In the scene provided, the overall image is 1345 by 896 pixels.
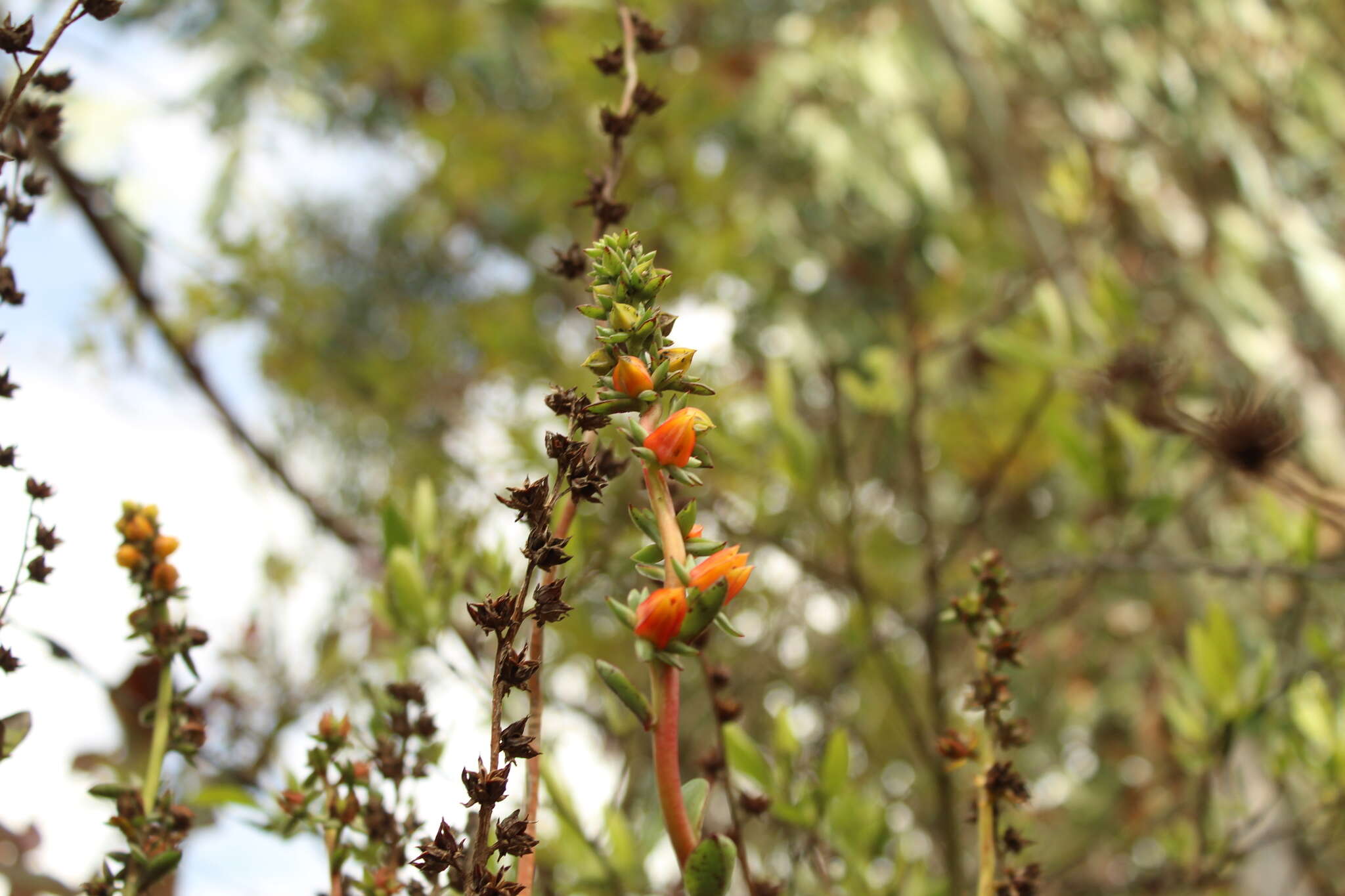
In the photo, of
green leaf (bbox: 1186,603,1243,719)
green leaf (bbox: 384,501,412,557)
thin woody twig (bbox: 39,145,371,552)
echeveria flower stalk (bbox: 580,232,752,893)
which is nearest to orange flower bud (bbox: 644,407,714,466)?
echeveria flower stalk (bbox: 580,232,752,893)

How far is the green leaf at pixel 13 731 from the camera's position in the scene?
0.42 metres

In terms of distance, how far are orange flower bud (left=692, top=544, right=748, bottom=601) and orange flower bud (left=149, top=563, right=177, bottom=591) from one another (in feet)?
0.81

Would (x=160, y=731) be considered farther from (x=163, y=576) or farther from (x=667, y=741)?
(x=667, y=741)

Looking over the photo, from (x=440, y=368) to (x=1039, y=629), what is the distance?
166 centimetres

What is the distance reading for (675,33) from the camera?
2.22 m

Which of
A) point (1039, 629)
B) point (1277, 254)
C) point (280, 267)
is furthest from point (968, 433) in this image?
point (280, 267)

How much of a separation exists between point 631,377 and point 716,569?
0.08 meters

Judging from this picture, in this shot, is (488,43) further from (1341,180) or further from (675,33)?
(1341,180)

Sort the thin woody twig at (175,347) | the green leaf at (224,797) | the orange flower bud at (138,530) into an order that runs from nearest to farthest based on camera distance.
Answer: the orange flower bud at (138,530)
the green leaf at (224,797)
the thin woody twig at (175,347)

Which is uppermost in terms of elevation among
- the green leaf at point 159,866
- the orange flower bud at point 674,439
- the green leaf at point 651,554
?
the orange flower bud at point 674,439

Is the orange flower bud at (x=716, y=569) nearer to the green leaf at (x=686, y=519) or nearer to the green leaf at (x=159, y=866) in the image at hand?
the green leaf at (x=686, y=519)

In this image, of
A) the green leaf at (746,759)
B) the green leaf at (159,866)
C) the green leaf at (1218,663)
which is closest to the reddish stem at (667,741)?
the green leaf at (159,866)

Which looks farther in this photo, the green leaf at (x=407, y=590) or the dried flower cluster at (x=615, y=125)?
the green leaf at (x=407, y=590)

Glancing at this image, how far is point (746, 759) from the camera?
0.71 metres
